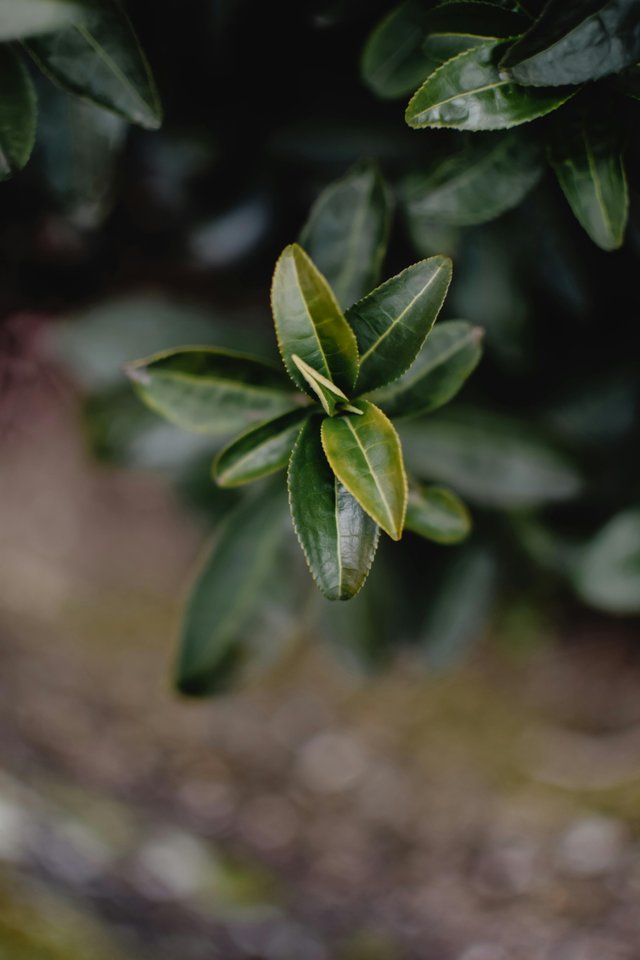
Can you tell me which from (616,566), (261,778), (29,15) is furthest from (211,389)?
(261,778)

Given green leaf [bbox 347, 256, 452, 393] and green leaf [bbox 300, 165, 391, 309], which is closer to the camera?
green leaf [bbox 347, 256, 452, 393]

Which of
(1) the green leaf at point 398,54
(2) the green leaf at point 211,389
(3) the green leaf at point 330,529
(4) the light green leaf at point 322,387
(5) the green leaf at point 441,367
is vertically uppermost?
(1) the green leaf at point 398,54

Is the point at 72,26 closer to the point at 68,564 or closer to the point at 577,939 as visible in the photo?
the point at 68,564

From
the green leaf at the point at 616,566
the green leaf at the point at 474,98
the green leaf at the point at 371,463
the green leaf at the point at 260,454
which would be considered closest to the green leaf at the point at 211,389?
the green leaf at the point at 260,454

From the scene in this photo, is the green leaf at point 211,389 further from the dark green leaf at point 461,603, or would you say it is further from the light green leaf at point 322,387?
the dark green leaf at point 461,603

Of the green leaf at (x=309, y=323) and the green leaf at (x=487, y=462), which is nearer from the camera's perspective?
the green leaf at (x=309, y=323)

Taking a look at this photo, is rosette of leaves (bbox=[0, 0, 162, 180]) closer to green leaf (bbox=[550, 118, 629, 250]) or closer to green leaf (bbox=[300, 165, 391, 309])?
green leaf (bbox=[300, 165, 391, 309])

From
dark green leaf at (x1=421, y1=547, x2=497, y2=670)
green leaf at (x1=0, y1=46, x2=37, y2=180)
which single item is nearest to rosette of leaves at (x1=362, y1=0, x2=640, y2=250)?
green leaf at (x1=0, y1=46, x2=37, y2=180)
